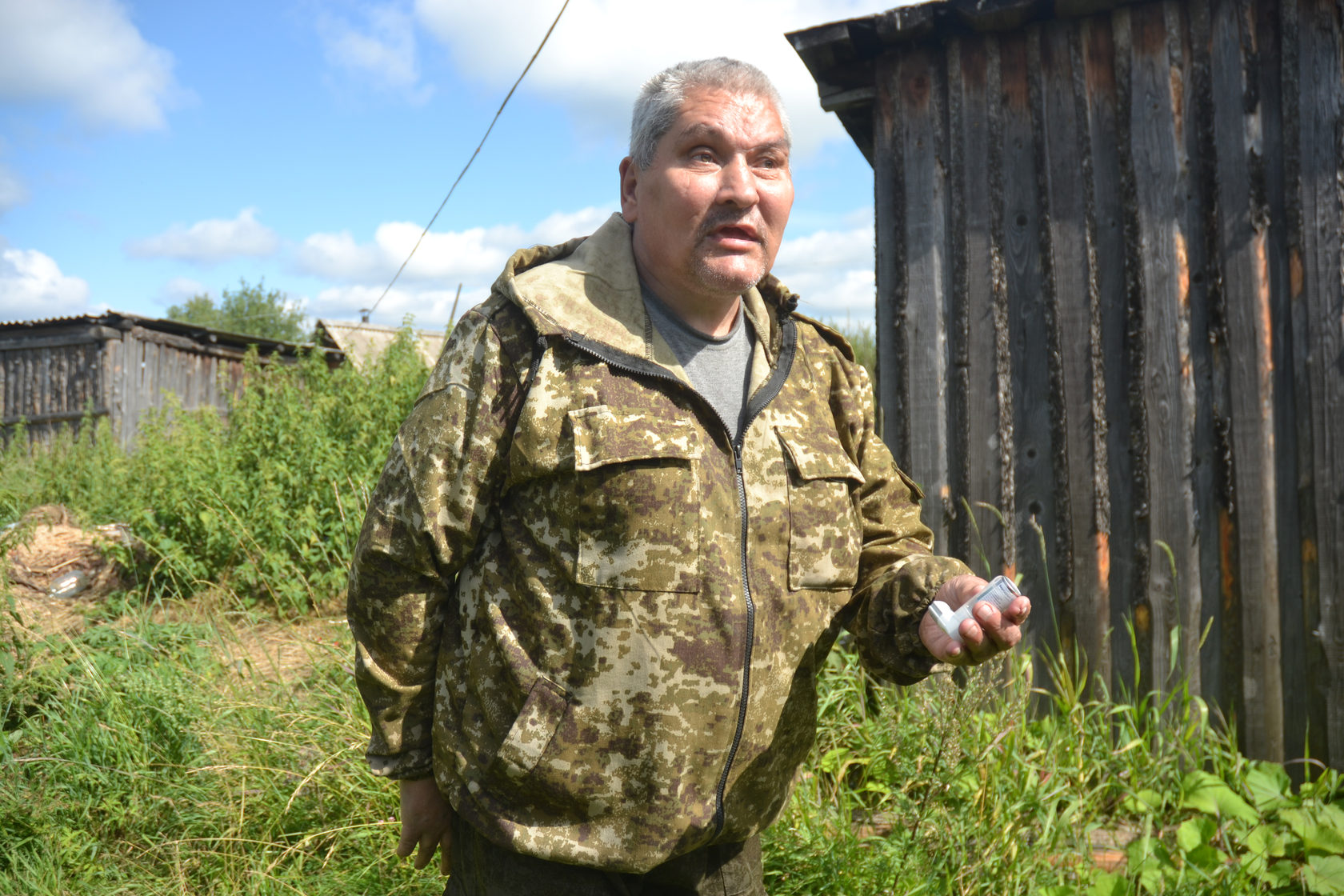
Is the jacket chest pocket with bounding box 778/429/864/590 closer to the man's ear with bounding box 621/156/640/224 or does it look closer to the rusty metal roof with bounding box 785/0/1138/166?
the man's ear with bounding box 621/156/640/224

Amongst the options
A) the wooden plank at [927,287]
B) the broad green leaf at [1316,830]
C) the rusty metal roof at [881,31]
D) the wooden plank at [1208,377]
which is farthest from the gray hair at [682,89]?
the broad green leaf at [1316,830]

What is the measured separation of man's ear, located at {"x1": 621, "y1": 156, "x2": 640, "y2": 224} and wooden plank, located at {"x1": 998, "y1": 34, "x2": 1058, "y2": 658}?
2.39 m

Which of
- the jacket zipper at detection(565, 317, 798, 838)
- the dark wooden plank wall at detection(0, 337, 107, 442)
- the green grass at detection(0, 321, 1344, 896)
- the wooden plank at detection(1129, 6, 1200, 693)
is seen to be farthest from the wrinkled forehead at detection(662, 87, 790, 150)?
the dark wooden plank wall at detection(0, 337, 107, 442)

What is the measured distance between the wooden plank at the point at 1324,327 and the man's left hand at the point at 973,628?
243cm

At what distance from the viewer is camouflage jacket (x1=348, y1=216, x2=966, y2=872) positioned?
1.60m

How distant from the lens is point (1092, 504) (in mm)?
3607

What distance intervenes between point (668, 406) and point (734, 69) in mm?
705

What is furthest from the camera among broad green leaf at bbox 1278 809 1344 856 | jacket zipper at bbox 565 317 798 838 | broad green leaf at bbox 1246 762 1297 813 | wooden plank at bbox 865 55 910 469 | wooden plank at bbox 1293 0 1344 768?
wooden plank at bbox 865 55 910 469

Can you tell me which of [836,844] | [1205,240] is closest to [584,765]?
[836,844]

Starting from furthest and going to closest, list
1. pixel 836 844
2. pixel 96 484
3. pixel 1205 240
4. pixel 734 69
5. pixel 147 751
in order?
1. pixel 96 484
2. pixel 1205 240
3. pixel 147 751
4. pixel 836 844
5. pixel 734 69

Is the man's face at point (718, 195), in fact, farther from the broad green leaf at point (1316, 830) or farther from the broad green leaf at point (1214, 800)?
the broad green leaf at point (1316, 830)

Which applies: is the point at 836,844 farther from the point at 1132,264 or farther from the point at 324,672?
the point at 1132,264

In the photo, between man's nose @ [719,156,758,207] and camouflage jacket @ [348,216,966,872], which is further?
man's nose @ [719,156,758,207]

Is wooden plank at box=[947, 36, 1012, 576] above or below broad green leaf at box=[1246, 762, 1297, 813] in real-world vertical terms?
above
